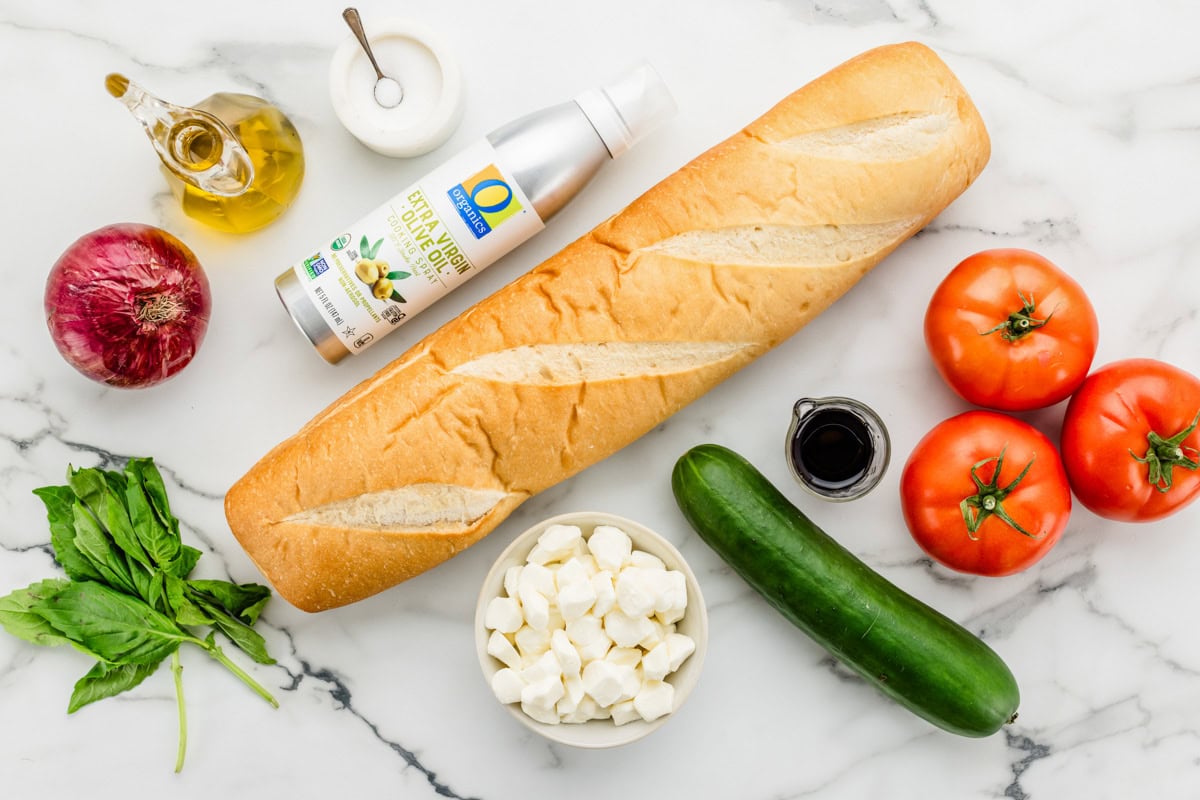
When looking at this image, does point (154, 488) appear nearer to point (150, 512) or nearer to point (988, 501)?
point (150, 512)

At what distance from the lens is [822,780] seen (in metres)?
1.53

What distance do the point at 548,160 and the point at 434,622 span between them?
789 mm

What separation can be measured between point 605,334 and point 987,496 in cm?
61

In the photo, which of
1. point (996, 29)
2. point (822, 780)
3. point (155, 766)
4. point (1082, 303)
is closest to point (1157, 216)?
point (1082, 303)

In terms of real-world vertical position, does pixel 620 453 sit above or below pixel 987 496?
above

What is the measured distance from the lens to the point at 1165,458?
134 cm

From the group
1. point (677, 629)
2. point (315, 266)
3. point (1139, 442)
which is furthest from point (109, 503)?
point (1139, 442)

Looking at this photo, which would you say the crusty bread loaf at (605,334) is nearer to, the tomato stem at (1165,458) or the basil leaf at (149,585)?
the basil leaf at (149,585)

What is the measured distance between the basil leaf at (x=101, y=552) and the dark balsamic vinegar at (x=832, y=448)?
1087mm

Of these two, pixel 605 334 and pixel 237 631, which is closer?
pixel 605 334

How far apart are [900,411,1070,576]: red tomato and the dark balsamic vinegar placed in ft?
0.30

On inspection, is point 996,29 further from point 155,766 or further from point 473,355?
point 155,766

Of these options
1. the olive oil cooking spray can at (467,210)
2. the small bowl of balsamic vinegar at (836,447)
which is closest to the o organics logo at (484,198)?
the olive oil cooking spray can at (467,210)

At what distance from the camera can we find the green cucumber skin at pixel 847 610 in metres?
1.39
